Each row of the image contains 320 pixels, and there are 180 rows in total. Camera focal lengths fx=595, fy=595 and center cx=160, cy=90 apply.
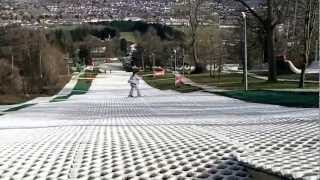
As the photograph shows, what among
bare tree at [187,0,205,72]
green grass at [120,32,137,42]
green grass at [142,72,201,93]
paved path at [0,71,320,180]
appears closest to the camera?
paved path at [0,71,320,180]

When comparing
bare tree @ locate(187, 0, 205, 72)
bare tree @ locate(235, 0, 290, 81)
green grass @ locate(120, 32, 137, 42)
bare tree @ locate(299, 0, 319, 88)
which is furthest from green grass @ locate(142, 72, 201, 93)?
green grass @ locate(120, 32, 137, 42)

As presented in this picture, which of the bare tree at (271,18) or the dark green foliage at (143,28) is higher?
the dark green foliage at (143,28)

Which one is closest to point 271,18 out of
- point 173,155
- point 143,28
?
point 173,155

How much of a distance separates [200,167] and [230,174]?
484 millimetres

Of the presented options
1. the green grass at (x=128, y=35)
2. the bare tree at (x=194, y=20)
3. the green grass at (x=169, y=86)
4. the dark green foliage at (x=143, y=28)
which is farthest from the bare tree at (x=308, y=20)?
the green grass at (x=128, y=35)

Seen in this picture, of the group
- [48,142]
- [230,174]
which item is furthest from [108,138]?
[230,174]

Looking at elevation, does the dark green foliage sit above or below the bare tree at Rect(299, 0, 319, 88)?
above

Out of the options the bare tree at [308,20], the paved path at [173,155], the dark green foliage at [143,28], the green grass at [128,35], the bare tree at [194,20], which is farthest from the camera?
the green grass at [128,35]

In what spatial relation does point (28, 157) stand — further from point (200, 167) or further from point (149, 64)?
point (149, 64)

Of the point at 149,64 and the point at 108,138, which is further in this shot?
the point at 149,64

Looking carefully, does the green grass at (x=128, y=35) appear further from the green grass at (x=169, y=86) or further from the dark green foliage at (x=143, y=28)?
the green grass at (x=169, y=86)

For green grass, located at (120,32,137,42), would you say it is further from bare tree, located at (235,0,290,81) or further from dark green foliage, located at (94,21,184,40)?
bare tree, located at (235,0,290,81)

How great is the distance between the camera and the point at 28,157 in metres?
7.69

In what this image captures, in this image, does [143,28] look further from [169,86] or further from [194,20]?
[169,86]
